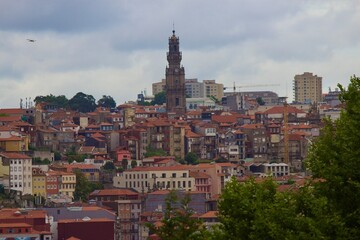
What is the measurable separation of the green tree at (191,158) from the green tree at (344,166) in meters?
108

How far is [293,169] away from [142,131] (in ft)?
46.8

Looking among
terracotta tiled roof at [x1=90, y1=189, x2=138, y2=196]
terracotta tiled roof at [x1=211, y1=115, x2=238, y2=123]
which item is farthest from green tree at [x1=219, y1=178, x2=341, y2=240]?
terracotta tiled roof at [x1=211, y1=115, x2=238, y2=123]

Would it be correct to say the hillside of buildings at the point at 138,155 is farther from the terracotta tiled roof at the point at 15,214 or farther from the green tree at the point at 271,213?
the green tree at the point at 271,213

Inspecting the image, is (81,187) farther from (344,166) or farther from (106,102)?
(344,166)

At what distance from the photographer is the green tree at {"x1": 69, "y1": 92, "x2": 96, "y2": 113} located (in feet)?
616

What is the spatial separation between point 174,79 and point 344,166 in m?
137

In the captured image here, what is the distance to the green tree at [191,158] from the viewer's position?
148m

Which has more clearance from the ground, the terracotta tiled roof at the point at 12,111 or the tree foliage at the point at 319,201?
the terracotta tiled roof at the point at 12,111

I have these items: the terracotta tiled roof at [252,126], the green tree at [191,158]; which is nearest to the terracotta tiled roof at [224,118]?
→ the terracotta tiled roof at [252,126]

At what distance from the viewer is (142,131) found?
150375 millimetres

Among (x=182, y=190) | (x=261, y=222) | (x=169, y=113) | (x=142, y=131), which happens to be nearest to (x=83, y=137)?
(x=142, y=131)

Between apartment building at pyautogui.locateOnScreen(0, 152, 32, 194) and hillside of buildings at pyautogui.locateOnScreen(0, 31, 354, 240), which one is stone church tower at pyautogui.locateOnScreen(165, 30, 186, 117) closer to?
hillside of buildings at pyautogui.locateOnScreen(0, 31, 354, 240)

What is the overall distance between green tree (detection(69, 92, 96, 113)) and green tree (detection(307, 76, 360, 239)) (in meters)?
147

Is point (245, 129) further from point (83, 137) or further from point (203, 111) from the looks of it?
point (203, 111)
